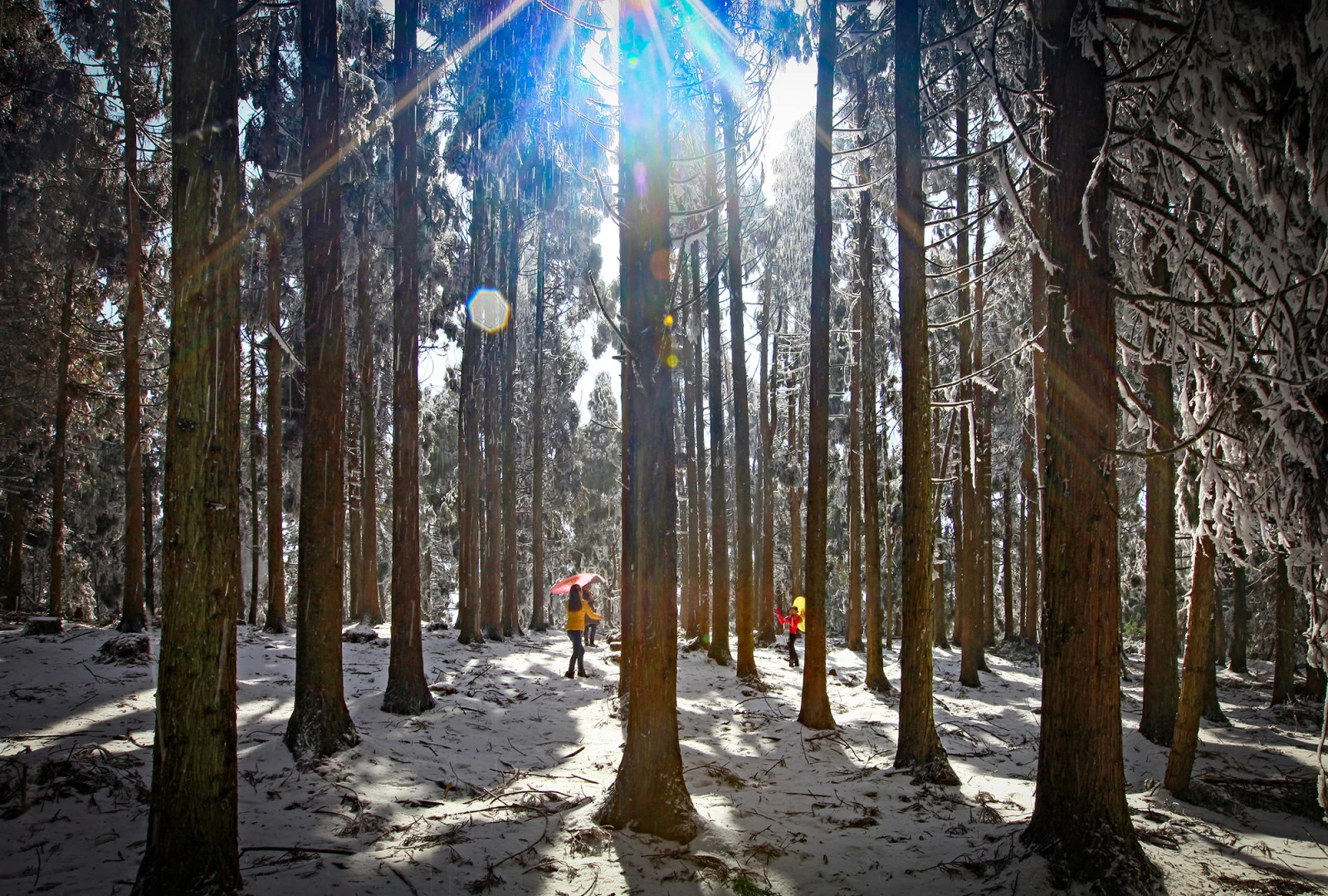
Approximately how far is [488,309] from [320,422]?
36.5ft

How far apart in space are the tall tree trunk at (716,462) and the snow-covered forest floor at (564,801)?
379 centimetres

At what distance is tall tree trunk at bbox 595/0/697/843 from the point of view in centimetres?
528

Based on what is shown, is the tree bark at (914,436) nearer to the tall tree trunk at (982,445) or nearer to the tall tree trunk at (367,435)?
the tall tree trunk at (982,445)

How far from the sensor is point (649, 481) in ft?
18.0

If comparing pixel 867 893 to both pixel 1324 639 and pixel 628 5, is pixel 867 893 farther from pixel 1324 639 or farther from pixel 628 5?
pixel 628 5

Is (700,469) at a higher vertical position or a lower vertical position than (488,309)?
lower

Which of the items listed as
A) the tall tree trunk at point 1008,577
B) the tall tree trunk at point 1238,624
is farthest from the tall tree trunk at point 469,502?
the tall tree trunk at point 1238,624

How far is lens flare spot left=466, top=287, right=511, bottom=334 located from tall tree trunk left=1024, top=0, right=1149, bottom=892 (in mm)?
13504

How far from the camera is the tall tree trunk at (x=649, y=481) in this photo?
5277 mm

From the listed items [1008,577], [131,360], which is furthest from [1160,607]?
[131,360]

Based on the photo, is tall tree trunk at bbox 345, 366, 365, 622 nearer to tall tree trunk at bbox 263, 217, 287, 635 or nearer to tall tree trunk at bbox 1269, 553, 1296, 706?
tall tree trunk at bbox 263, 217, 287, 635

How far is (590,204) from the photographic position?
2000cm

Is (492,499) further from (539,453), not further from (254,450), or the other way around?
(254,450)

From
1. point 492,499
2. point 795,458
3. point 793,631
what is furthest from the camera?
point 795,458
